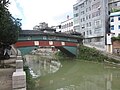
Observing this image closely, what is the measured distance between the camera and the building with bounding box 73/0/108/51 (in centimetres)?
3177

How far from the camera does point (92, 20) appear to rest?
3478cm

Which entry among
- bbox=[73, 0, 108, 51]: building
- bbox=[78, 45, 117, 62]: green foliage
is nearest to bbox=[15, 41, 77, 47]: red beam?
bbox=[78, 45, 117, 62]: green foliage

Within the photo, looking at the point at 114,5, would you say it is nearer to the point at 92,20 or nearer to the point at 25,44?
the point at 92,20

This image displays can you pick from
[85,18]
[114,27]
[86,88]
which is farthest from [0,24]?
[85,18]

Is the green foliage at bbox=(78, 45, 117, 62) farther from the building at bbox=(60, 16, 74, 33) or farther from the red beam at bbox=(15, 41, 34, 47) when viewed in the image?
the building at bbox=(60, 16, 74, 33)

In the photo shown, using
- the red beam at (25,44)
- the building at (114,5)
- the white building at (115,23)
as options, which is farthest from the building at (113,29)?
the red beam at (25,44)

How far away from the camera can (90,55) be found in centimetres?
2798

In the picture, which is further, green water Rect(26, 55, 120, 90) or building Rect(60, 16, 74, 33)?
building Rect(60, 16, 74, 33)

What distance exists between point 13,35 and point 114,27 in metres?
20.9

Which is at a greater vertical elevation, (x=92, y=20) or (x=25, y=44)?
(x=92, y=20)

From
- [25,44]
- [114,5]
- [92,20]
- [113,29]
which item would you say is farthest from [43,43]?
[114,5]

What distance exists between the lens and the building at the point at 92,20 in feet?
104

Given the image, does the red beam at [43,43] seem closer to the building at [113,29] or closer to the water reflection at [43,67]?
the water reflection at [43,67]

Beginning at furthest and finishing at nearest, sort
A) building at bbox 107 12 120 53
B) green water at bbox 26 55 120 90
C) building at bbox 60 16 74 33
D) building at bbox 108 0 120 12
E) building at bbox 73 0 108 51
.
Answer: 1. building at bbox 60 16 74 33
2. building at bbox 108 0 120 12
3. building at bbox 73 0 108 51
4. building at bbox 107 12 120 53
5. green water at bbox 26 55 120 90
